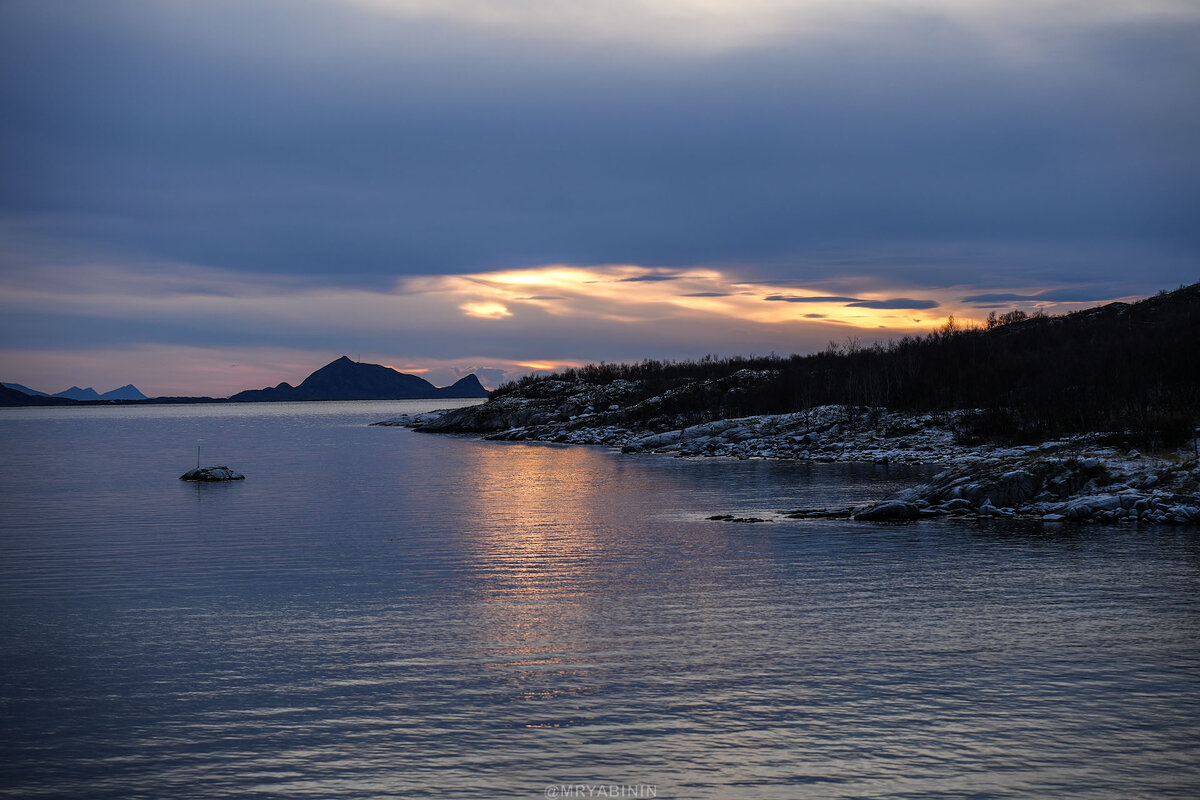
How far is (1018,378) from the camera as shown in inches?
3467

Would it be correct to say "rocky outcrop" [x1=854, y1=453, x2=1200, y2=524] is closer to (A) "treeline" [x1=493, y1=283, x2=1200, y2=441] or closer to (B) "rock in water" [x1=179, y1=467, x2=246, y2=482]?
(A) "treeline" [x1=493, y1=283, x2=1200, y2=441]

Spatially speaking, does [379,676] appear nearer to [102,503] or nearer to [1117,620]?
[1117,620]

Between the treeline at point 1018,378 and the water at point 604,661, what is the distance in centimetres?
2870

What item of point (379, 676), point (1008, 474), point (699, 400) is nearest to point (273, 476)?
point (1008, 474)

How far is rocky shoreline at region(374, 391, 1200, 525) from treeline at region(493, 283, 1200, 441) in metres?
3.55

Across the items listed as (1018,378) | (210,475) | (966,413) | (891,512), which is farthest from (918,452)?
(210,475)

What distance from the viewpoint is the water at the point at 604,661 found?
1194cm

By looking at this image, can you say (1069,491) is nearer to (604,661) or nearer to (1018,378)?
(604,661)

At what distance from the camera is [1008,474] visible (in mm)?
40031

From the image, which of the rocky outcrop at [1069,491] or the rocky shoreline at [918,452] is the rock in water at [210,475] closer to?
the rocky shoreline at [918,452]

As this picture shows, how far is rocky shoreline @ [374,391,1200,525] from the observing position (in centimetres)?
3669

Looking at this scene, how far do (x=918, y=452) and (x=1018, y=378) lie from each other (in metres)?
25.2

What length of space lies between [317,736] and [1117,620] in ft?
54.9

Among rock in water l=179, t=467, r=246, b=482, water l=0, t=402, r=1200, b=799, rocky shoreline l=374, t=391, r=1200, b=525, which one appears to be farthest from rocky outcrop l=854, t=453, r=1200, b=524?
rock in water l=179, t=467, r=246, b=482
